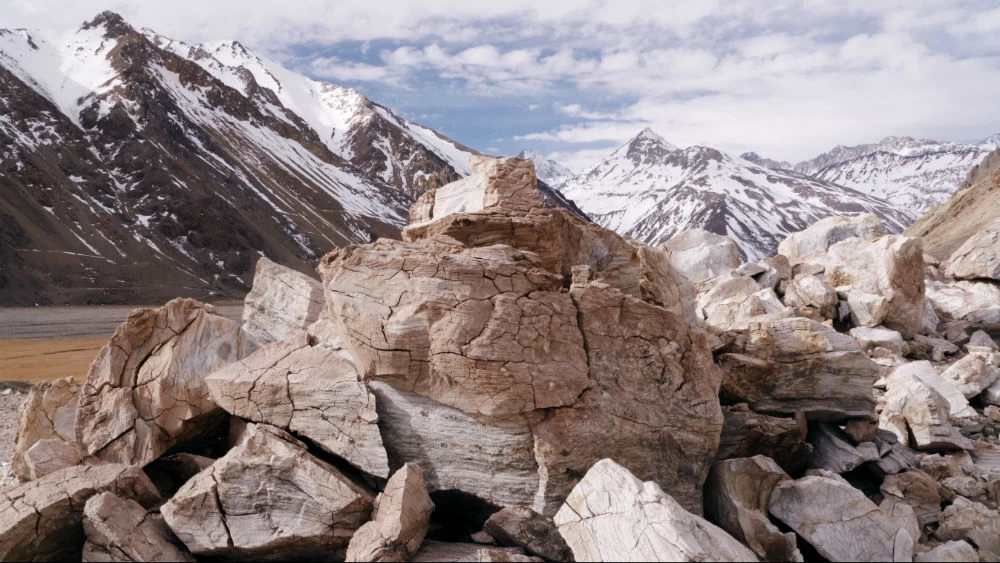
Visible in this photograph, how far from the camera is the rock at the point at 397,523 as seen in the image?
685 cm

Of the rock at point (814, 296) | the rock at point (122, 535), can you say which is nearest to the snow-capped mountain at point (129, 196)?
the rock at point (122, 535)

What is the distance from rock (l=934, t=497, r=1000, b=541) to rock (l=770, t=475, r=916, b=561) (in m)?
1.44

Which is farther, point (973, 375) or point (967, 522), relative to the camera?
point (973, 375)

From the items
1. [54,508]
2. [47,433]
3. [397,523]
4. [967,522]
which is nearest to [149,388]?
[54,508]

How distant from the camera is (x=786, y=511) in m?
8.38

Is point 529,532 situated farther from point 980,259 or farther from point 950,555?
point 980,259

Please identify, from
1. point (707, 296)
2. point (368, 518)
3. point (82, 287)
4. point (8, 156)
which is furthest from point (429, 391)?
point (8, 156)

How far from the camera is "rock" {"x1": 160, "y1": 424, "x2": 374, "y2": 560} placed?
24.6 feet

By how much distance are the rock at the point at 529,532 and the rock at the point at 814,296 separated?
50.2ft

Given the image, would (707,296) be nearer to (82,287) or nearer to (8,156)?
(82,287)

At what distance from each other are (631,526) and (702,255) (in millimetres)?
22795

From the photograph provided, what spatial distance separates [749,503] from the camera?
28.0 feet

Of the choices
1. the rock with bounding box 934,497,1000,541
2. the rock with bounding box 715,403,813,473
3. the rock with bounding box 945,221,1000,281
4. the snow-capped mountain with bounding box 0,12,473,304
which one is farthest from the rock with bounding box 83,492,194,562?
the snow-capped mountain with bounding box 0,12,473,304

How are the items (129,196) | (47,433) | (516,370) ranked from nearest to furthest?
(516,370) → (47,433) → (129,196)
